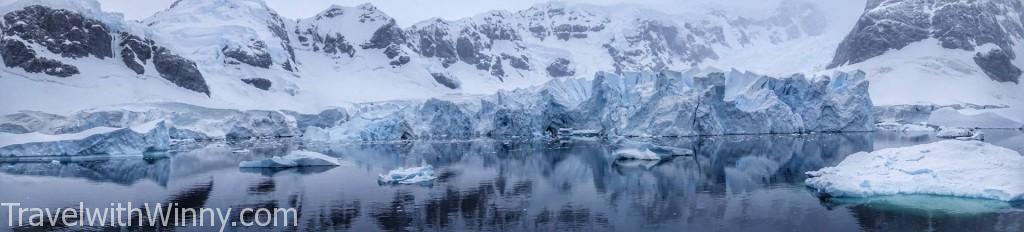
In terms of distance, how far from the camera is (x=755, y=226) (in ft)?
55.6

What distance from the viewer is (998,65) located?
443 ft

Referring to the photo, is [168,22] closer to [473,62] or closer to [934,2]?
[473,62]

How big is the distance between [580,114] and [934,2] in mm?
108314

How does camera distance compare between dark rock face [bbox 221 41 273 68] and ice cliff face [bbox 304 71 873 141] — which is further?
dark rock face [bbox 221 41 273 68]

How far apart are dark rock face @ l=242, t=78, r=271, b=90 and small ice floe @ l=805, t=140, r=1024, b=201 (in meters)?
122

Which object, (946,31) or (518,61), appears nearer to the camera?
(946,31)

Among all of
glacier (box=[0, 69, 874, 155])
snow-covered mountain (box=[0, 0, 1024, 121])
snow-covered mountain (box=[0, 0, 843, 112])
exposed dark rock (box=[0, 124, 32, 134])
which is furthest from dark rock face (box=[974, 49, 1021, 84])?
exposed dark rock (box=[0, 124, 32, 134])

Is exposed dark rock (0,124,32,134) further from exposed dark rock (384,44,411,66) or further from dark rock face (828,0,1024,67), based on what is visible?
dark rock face (828,0,1024,67)

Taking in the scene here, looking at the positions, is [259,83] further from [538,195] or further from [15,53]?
[538,195]

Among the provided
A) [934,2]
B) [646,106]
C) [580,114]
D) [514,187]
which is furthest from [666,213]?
[934,2]

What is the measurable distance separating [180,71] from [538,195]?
106 metres

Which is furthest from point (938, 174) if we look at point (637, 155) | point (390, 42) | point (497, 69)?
point (497, 69)

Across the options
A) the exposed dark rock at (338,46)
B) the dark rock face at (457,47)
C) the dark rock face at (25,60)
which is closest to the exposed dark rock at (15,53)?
the dark rock face at (25,60)

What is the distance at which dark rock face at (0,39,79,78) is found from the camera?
327 ft
